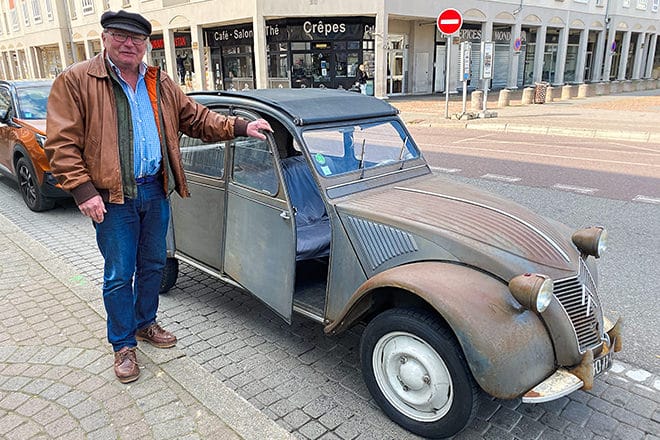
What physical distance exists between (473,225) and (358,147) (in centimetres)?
111

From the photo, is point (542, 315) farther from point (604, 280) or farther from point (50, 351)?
point (50, 351)

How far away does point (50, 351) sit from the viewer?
349 centimetres

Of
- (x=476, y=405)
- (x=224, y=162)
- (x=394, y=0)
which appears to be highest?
(x=394, y=0)

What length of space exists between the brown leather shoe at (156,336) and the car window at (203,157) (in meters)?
1.24

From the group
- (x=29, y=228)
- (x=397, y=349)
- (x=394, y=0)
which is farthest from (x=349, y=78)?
(x=397, y=349)

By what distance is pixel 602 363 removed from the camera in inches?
101

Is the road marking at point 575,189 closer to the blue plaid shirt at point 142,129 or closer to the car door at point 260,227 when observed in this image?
the car door at point 260,227

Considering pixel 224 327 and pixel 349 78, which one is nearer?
pixel 224 327

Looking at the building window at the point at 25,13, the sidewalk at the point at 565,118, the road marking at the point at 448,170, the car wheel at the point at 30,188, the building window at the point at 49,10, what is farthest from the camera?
the building window at the point at 25,13

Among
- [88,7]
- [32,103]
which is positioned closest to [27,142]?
[32,103]

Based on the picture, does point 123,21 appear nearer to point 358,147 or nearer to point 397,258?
point 358,147

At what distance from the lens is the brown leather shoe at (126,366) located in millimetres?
3096

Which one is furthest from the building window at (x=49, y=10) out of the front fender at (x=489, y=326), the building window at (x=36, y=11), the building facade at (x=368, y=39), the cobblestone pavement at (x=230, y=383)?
the front fender at (x=489, y=326)

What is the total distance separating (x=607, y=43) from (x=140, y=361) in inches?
1702
